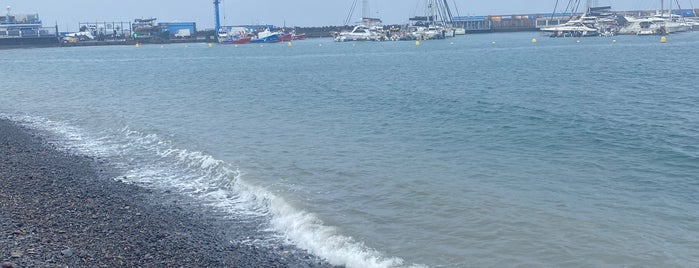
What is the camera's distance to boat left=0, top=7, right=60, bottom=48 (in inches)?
4412

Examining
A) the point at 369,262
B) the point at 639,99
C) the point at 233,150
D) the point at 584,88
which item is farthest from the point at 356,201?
the point at 584,88

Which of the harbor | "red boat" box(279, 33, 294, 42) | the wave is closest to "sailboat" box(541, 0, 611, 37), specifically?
the harbor

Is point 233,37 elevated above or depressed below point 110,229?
above

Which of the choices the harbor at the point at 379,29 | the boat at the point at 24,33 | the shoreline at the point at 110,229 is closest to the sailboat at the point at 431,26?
the harbor at the point at 379,29

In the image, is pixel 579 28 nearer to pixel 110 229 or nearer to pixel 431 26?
pixel 431 26

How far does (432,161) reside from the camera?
A: 15.8 meters

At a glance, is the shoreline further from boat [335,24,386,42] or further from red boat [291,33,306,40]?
red boat [291,33,306,40]

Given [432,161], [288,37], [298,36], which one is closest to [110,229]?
[432,161]

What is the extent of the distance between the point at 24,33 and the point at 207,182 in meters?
113

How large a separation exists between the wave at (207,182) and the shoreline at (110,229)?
35 centimetres

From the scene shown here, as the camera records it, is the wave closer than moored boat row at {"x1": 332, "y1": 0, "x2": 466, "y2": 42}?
Yes

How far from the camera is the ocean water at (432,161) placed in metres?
10.1

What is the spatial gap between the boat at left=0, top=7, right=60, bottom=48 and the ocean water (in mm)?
85395

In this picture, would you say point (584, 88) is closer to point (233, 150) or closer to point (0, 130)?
point (233, 150)
